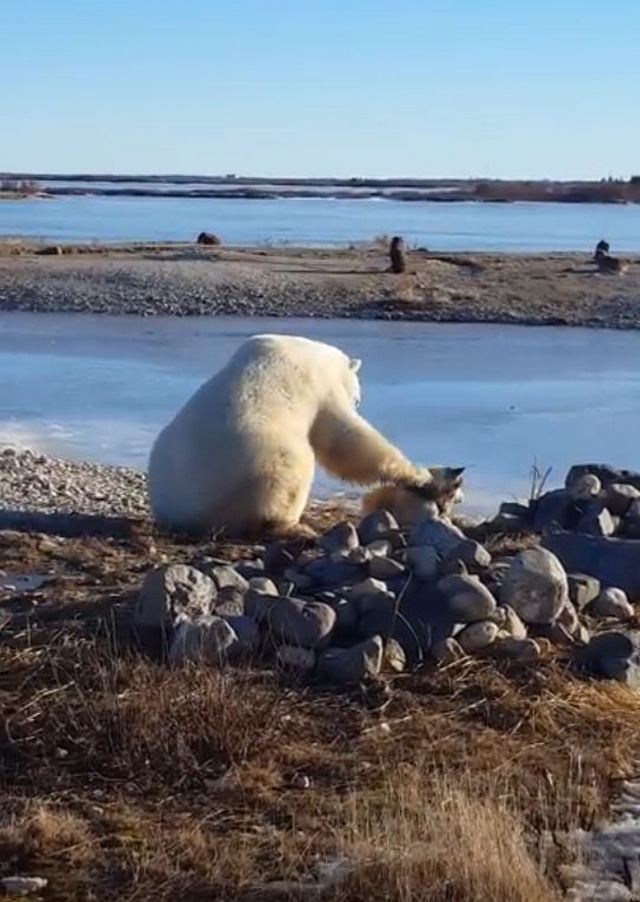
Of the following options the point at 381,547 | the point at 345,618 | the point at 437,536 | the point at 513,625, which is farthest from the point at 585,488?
the point at 345,618

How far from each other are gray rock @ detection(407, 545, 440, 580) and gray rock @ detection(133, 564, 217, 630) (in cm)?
92

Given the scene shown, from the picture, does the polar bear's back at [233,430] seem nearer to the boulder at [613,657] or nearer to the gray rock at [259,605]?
the gray rock at [259,605]

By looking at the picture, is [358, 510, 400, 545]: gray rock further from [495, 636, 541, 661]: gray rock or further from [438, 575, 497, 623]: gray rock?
[495, 636, 541, 661]: gray rock

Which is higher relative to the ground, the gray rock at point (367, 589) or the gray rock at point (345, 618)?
the gray rock at point (367, 589)

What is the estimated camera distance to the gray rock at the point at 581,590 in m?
7.39

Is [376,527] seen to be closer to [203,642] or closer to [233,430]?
[233,430]

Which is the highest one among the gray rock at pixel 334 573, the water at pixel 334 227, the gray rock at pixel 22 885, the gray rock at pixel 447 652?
the gray rock at pixel 447 652

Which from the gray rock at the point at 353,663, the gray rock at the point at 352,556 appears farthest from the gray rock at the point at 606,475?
the gray rock at the point at 353,663

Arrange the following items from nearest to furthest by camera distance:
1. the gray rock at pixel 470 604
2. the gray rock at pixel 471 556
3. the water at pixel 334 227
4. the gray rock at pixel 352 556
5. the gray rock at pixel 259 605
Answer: the gray rock at pixel 259 605 → the gray rock at pixel 470 604 → the gray rock at pixel 471 556 → the gray rock at pixel 352 556 → the water at pixel 334 227

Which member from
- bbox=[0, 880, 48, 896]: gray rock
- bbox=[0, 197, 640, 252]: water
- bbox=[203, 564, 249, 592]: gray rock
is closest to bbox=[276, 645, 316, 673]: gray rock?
bbox=[203, 564, 249, 592]: gray rock

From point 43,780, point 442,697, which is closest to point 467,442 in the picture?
point 442,697

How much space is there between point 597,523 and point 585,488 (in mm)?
602

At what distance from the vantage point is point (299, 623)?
21.3 ft

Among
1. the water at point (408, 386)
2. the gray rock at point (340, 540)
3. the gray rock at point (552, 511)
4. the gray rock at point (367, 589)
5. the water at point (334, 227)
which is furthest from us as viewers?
the water at point (334, 227)
